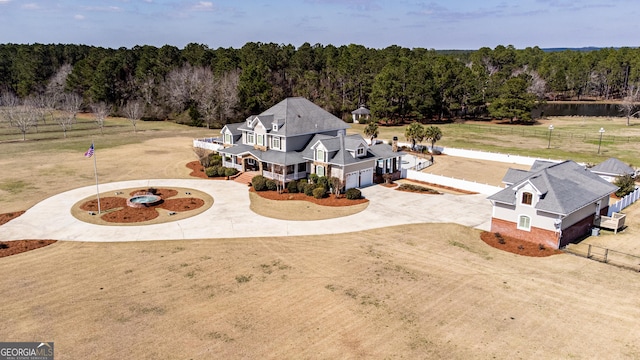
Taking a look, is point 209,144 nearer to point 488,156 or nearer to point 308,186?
point 308,186

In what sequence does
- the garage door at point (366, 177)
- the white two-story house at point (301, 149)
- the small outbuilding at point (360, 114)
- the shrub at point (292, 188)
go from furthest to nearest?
1. the small outbuilding at point (360, 114)
2. the garage door at point (366, 177)
3. the white two-story house at point (301, 149)
4. the shrub at point (292, 188)

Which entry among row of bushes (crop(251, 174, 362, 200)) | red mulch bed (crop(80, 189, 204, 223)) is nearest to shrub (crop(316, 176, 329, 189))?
row of bushes (crop(251, 174, 362, 200))

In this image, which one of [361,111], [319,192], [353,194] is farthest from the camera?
[361,111]

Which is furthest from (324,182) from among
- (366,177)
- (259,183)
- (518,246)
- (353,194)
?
(518,246)

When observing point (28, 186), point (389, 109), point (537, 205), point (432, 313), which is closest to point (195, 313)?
point (432, 313)

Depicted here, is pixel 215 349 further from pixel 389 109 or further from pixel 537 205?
pixel 389 109

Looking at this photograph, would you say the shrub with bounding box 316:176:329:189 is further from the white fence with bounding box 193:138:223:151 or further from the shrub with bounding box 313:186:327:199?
the white fence with bounding box 193:138:223:151

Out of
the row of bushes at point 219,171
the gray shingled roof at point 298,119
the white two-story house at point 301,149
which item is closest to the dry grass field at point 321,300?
the white two-story house at point 301,149

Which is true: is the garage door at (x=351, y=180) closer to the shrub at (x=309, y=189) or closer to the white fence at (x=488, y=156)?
the shrub at (x=309, y=189)
